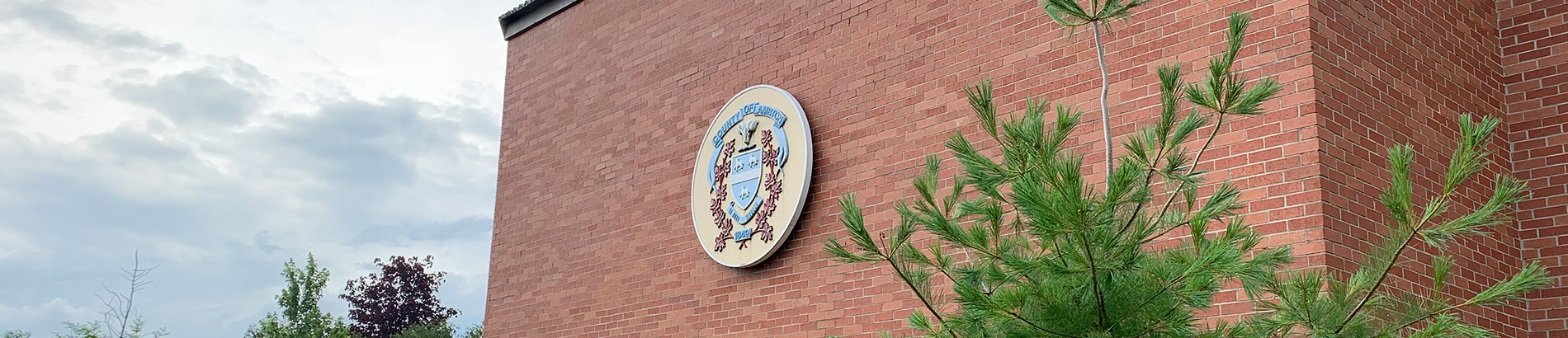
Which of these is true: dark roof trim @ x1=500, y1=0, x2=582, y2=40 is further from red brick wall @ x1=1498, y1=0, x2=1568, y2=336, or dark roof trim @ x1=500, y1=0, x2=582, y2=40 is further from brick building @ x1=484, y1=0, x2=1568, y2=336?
red brick wall @ x1=1498, y1=0, x2=1568, y2=336

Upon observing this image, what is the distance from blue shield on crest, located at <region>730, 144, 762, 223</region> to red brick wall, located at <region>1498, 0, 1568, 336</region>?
13.5ft

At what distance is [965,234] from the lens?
14.1 feet

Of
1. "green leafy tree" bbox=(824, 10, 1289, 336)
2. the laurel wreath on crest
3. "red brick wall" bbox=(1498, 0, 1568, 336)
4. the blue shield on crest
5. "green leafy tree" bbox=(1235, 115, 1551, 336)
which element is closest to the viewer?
"green leafy tree" bbox=(824, 10, 1289, 336)

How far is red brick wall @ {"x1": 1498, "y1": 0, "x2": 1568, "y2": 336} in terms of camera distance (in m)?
6.84

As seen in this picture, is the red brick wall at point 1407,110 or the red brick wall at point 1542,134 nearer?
the red brick wall at point 1407,110

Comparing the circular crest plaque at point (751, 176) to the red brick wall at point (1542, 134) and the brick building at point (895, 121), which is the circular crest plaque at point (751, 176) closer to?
the brick building at point (895, 121)

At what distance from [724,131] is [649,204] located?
90 cm

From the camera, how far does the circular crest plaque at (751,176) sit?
Result: 829 centimetres

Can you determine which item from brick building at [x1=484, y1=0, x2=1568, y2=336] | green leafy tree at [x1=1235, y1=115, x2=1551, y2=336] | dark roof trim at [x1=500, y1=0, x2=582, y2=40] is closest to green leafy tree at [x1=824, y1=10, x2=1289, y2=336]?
green leafy tree at [x1=1235, y1=115, x2=1551, y2=336]

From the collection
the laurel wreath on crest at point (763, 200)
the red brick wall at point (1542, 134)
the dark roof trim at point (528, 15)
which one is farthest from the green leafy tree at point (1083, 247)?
the dark roof trim at point (528, 15)

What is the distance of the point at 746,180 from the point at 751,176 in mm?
49

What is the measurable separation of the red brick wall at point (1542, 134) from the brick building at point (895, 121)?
0.01 metres

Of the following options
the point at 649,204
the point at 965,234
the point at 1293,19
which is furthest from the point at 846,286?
the point at 965,234

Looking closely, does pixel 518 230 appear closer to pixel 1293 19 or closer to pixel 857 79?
pixel 857 79
